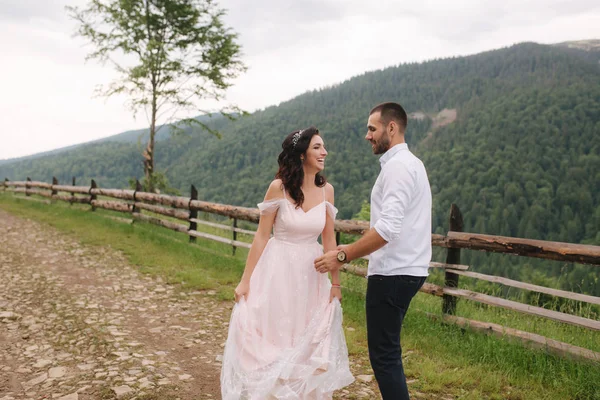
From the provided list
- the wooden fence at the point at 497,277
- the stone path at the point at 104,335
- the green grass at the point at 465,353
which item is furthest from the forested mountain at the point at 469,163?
the wooden fence at the point at 497,277

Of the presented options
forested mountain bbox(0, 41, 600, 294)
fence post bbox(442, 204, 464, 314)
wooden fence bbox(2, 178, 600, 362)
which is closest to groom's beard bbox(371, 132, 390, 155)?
wooden fence bbox(2, 178, 600, 362)

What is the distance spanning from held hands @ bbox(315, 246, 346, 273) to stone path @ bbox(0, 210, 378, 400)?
1.53 metres

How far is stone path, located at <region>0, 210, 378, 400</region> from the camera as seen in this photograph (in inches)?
147

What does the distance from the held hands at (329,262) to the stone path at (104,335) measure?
1533 mm

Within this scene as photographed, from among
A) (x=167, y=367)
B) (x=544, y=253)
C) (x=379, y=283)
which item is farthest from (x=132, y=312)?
(x=544, y=253)

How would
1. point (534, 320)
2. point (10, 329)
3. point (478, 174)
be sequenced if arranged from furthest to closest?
point (478, 174) → point (534, 320) → point (10, 329)

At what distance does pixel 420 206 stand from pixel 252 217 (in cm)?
677

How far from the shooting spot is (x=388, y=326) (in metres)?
2.52

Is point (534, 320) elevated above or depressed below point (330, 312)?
below

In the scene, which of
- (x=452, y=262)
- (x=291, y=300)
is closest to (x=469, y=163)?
(x=452, y=262)

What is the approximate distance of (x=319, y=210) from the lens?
10.2ft

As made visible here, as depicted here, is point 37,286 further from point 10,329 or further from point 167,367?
point 167,367

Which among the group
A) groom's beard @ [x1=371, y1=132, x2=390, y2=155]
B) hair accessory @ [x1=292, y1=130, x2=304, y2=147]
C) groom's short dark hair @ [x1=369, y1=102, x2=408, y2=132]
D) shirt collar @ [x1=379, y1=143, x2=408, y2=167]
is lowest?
shirt collar @ [x1=379, y1=143, x2=408, y2=167]

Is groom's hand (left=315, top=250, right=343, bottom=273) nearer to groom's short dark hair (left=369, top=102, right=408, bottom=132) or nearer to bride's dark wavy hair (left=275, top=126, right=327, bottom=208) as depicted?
bride's dark wavy hair (left=275, top=126, right=327, bottom=208)
